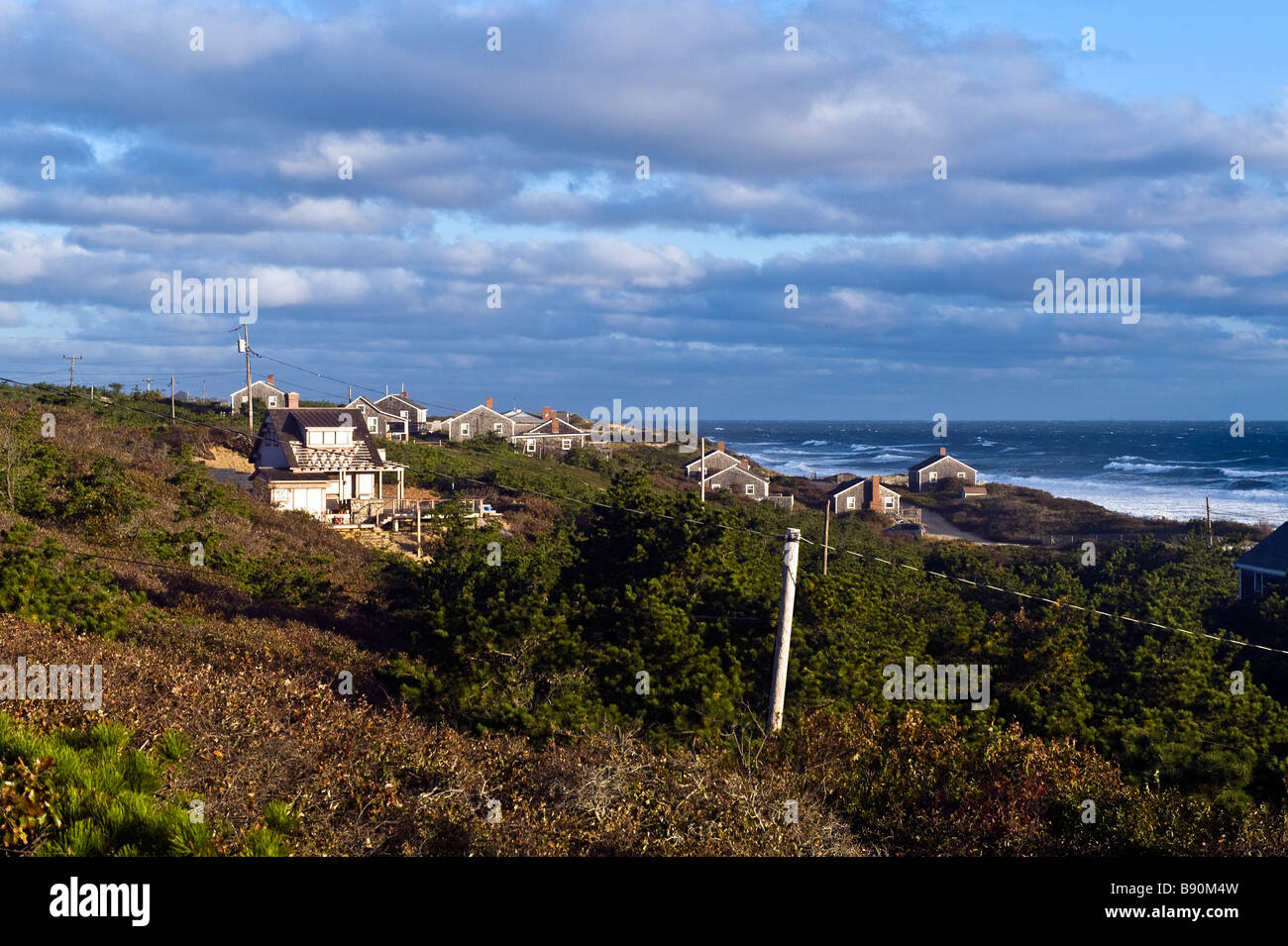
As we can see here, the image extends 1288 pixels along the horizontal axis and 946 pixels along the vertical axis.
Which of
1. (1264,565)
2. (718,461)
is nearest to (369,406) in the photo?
(718,461)

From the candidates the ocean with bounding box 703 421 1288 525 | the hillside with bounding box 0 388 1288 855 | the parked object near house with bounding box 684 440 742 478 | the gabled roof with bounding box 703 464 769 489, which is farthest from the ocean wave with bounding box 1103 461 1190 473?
the hillside with bounding box 0 388 1288 855

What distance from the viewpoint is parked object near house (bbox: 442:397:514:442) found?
3263 inches

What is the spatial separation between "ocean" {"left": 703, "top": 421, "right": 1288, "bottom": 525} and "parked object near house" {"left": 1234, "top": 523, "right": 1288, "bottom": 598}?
40787mm

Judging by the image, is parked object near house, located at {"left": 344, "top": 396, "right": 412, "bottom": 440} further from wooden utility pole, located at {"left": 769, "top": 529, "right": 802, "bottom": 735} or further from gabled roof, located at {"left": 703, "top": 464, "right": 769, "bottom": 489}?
wooden utility pole, located at {"left": 769, "top": 529, "right": 802, "bottom": 735}

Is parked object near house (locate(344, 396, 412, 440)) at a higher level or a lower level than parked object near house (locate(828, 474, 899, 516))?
higher

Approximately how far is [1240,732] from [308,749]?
44.0 ft

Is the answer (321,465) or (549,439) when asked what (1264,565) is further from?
(549,439)

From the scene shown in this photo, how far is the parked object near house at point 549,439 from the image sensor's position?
79.0 meters

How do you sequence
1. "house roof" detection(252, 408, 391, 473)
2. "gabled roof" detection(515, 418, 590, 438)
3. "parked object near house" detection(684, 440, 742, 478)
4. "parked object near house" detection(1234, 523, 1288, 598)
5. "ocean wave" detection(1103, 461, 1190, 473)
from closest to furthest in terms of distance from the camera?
"parked object near house" detection(1234, 523, 1288, 598) < "house roof" detection(252, 408, 391, 473) < "parked object near house" detection(684, 440, 742, 478) < "gabled roof" detection(515, 418, 590, 438) < "ocean wave" detection(1103, 461, 1190, 473)

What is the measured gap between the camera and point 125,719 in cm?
784

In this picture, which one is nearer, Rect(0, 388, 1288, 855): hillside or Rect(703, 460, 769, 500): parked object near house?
Rect(0, 388, 1288, 855): hillside

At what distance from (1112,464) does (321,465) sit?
4224 inches
